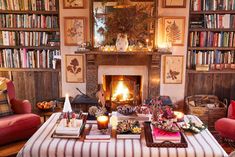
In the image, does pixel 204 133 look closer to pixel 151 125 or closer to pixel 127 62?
pixel 151 125

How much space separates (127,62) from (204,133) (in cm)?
199

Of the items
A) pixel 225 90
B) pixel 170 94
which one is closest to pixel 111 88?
pixel 170 94

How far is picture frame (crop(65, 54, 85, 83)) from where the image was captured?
441cm

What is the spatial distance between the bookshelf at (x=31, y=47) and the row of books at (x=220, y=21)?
2399 mm

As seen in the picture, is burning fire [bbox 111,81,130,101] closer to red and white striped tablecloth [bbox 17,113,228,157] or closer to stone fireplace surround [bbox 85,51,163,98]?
stone fireplace surround [bbox 85,51,163,98]

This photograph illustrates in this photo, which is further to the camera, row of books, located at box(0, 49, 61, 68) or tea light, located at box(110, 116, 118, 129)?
row of books, located at box(0, 49, 61, 68)

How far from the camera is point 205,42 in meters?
4.38

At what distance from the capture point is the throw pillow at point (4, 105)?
359 centimetres

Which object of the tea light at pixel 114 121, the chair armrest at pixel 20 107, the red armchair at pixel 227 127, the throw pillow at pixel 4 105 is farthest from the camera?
the chair armrest at pixel 20 107

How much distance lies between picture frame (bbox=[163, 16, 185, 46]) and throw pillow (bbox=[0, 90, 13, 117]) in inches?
97.2

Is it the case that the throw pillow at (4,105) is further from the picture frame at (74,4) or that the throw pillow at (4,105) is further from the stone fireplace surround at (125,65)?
the picture frame at (74,4)

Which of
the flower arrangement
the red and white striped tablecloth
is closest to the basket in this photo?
the flower arrangement

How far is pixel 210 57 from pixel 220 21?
0.58 m

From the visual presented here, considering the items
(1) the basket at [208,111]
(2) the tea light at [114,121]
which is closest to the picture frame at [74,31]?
(2) the tea light at [114,121]
